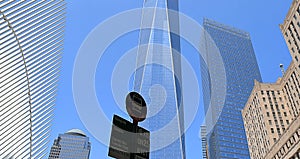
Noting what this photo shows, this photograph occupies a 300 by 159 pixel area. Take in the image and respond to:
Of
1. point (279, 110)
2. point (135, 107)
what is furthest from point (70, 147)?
point (135, 107)

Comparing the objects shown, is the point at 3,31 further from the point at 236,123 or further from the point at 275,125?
the point at 236,123

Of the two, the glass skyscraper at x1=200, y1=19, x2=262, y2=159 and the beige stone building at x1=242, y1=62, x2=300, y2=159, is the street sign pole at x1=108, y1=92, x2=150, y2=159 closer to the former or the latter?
the beige stone building at x1=242, y1=62, x2=300, y2=159

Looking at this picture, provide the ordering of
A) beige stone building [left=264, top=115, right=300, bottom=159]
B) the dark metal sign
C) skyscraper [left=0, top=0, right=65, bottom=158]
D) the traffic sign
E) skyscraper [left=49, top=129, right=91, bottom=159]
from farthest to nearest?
1. skyscraper [left=49, top=129, right=91, bottom=159]
2. beige stone building [left=264, top=115, right=300, bottom=159]
3. skyscraper [left=0, top=0, right=65, bottom=158]
4. the traffic sign
5. the dark metal sign

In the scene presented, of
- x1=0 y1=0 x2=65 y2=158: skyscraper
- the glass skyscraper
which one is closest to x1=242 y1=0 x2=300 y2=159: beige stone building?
x1=0 y1=0 x2=65 y2=158: skyscraper

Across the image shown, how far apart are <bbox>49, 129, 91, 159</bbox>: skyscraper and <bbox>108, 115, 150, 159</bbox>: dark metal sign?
178 metres

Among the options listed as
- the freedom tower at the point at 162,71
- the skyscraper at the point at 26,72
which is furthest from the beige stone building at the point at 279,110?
the freedom tower at the point at 162,71

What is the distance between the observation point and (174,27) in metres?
176

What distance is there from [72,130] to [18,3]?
618ft

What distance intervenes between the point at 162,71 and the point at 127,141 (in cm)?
15583

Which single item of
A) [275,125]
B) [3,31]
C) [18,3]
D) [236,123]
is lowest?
[3,31]

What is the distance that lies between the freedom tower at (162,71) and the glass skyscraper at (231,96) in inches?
979

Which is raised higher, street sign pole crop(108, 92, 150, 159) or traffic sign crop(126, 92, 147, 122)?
traffic sign crop(126, 92, 147, 122)

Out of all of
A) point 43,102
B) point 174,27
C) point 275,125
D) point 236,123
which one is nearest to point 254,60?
point 236,123

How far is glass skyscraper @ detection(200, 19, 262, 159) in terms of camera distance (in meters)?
156
